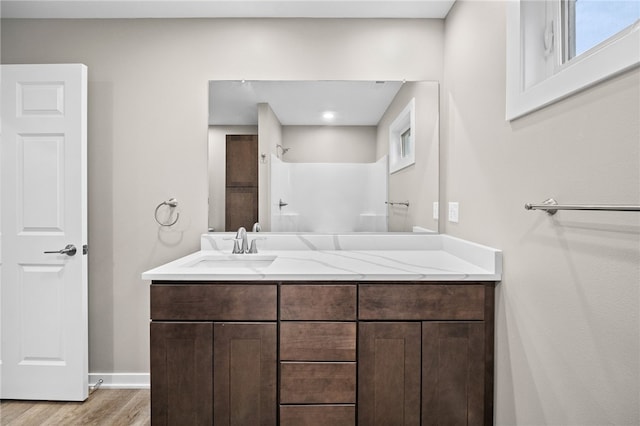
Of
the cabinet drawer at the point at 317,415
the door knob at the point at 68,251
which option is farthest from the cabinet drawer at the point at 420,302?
the door knob at the point at 68,251

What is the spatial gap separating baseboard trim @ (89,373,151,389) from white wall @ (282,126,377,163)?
1681 mm

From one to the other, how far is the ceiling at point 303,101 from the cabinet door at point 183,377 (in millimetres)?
1340

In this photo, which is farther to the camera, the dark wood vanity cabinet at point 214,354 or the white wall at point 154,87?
the white wall at point 154,87

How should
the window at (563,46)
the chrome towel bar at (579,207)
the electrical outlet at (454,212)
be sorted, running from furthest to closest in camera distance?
the electrical outlet at (454,212) < the window at (563,46) < the chrome towel bar at (579,207)

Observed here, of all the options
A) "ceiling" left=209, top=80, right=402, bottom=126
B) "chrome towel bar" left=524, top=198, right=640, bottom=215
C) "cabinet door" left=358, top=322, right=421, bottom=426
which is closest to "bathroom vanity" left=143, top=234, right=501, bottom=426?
"cabinet door" left=358, top=322, right=421, bottom=426

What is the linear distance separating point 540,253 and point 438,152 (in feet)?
3.85

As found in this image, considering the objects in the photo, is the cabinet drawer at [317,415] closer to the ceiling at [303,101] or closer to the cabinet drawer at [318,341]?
the cabinet drawer at [318,341]

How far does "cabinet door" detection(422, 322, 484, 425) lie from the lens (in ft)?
5.26

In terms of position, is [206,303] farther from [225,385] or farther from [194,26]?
[194,26]

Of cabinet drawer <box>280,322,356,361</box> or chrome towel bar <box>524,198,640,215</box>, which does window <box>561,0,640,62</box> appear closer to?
chrome towel bar <box>524,198,640,215</box>

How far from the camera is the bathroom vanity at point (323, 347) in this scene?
5.26ft

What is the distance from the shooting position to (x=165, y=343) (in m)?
1.62

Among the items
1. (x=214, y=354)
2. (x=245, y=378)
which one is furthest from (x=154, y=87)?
(x=245, y=378)

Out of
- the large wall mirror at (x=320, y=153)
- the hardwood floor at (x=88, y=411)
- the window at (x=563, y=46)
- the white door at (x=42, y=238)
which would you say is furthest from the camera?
the large wall mirror at (x=320, y=153)
